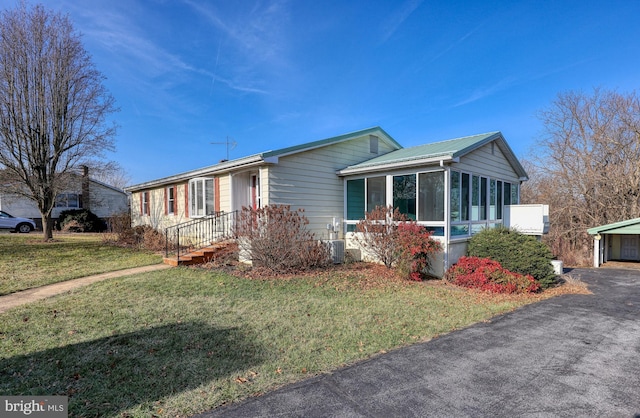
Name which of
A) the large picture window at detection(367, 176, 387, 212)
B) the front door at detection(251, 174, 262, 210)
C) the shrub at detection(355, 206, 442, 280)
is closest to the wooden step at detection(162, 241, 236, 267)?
the front door at detection(251, 174, 262, 210)

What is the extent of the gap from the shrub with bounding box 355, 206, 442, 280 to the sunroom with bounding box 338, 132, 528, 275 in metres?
0.70

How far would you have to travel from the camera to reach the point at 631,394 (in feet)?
10.4

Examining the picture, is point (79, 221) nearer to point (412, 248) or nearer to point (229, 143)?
point (229, 143)

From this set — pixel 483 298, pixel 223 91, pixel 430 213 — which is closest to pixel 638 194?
pixel 430 213

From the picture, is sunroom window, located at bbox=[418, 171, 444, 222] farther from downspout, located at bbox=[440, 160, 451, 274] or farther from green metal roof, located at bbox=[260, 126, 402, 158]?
green metal roof, located at bbox=[260, 126, 402, 158]

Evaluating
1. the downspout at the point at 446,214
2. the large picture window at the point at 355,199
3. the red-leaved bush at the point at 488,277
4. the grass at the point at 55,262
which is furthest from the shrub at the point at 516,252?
the grass at the point at 55,262

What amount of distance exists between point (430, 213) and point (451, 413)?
7441 mm

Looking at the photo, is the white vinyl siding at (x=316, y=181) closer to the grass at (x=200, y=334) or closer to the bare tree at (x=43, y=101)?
the grass at (x=200, y=334)

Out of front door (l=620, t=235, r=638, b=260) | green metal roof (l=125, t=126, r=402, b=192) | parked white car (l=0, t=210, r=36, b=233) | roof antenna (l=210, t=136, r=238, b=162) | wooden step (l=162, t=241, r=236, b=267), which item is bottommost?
front door (l=620, t=235, r=638, b=260)

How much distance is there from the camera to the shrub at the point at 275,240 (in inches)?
341

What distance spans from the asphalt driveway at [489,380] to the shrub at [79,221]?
27317mm

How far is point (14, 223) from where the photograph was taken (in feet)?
72.7

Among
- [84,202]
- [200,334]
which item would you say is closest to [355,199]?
[200,334]

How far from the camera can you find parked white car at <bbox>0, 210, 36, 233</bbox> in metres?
21.8
